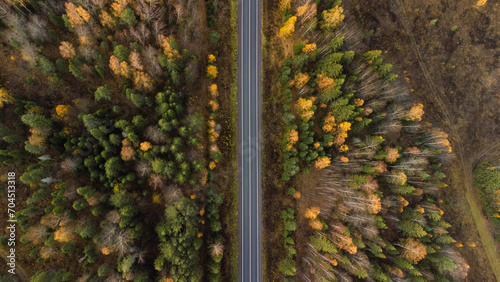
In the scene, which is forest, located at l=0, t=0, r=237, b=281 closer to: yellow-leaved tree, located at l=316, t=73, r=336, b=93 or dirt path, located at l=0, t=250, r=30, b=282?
dirt path, located at l=0, t=250, r=30, b=282

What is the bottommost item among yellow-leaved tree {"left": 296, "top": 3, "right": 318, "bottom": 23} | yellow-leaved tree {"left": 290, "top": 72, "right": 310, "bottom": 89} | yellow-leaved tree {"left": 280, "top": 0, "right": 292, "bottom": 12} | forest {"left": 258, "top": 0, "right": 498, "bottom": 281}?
forest {"left": 258, "top": 0, "right": 498, "bottom": 281}

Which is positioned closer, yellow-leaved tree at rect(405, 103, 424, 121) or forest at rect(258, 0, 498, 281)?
forest at rect(258, 0, 498, 281)

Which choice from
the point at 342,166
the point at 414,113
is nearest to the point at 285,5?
the point at 414,113

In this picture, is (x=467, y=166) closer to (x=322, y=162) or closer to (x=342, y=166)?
(x=342, y=166)

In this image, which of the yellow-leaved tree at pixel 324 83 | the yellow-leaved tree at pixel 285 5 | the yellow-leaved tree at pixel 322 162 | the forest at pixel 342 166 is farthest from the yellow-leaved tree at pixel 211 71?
the yellow-leaved tree at pixel 322 162

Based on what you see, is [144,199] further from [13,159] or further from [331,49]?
[331,49]

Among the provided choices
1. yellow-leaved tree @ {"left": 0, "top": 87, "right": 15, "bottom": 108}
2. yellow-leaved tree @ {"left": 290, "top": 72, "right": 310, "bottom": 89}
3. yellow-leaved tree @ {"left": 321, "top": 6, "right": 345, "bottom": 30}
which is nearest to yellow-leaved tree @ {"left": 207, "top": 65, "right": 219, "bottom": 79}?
yellow-leaved tree @ {"left": 290, "top": 72, "right": 310, "bottom": 89}

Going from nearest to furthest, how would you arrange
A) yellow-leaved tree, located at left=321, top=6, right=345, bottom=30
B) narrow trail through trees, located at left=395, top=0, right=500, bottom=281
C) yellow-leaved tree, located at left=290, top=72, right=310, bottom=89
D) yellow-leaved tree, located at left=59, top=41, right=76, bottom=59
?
yellow-leaved tree, located at left=59, top=41, right=76, bottom=59 → yellow-leaved tree, located at left=321, top=6, right=345, bottom=30 → yellow-leaved tree, located at left=290, top=72, right=310, bottom=89 → narrow trail through trees, located at left=395, top=0, right=500, bottom=281
